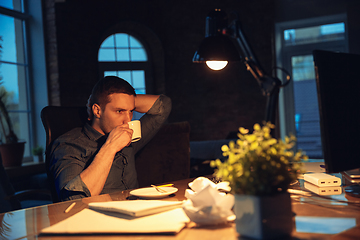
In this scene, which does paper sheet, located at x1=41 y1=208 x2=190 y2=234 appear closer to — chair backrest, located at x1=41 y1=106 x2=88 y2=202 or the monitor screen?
the monitor screen

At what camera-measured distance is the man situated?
133 centimetres

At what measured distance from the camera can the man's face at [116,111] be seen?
160 cm

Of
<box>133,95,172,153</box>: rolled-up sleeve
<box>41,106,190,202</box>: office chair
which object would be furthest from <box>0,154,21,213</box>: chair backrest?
<box>133,95,172,153</box>: rolled-up sleeve

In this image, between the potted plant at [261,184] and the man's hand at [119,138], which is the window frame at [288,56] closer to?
the man's hand at [119,138]

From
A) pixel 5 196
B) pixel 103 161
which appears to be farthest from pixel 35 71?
pixel 103 161

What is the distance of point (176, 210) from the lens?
833 millimetres

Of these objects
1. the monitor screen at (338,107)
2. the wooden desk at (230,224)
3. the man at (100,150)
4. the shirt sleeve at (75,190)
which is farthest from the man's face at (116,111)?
the monitor screen at (338,107)

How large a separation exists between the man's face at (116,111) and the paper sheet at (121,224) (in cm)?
83

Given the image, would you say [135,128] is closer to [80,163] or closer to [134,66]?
[80,163]

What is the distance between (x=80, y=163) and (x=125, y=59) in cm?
445

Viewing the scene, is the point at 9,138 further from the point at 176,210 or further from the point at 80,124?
the point at 176,210

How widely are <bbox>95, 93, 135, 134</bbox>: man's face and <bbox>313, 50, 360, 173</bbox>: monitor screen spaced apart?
0.95 m

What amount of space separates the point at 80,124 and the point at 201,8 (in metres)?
4.90

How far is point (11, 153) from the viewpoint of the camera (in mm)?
3910
